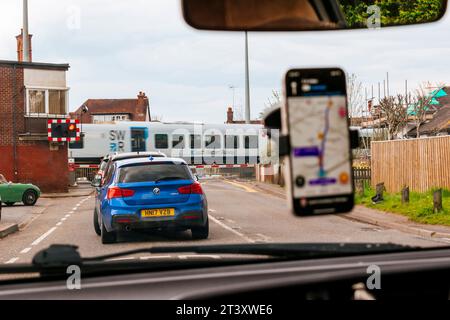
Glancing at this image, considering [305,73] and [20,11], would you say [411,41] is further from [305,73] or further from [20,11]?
[20,11]

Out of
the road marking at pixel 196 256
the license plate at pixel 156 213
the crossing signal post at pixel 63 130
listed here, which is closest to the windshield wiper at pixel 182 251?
the road marking at pixel 196 256

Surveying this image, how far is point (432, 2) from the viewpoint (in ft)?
6.91

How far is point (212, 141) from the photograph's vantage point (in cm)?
269

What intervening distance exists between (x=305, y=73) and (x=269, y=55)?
0.63 m

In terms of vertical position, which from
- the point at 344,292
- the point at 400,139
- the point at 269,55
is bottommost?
the point at 344,292

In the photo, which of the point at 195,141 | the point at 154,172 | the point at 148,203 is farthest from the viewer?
the point at 148,203

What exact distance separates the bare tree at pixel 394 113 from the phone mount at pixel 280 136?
0.98 m

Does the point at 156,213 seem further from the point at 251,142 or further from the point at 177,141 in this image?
the point at 251,142

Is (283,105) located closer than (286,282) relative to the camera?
Yes

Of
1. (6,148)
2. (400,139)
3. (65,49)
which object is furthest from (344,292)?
(6,148)

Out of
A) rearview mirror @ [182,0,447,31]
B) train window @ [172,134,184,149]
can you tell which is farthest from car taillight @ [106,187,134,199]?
rearview mirror @ [182,0,447,31]

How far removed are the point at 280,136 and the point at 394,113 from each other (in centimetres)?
123

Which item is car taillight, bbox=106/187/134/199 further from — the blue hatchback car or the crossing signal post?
the crossing signal post

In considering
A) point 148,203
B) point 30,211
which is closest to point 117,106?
point 148,203
